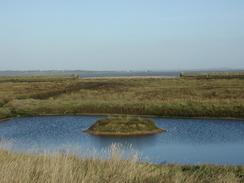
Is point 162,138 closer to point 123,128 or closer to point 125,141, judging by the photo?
point 125,141


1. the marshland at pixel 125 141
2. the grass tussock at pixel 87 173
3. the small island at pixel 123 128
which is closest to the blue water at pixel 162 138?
the marshland at pixel 125 141

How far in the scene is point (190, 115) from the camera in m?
46.4

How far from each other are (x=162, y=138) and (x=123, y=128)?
3.76m

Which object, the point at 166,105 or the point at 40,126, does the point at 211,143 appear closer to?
the point at 40,126

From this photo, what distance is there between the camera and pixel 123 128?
115ft

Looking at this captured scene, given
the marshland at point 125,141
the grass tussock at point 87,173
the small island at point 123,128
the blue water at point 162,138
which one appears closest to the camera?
the grass tussock at point 87,173

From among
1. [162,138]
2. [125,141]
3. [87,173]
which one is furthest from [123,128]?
[87,173]

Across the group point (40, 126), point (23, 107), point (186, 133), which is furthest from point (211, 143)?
point (23, 107)

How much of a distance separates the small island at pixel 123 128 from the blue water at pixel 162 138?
3.74 feet

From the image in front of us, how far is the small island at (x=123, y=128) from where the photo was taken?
114 ft

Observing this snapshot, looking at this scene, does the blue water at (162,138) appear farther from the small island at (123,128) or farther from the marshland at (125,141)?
the small island at (123,128)

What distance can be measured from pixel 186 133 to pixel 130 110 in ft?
49.0

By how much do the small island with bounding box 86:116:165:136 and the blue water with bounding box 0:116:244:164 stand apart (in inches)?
44.9

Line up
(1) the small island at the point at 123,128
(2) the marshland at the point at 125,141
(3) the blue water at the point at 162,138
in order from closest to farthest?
(2) the marshland at the point at 125,141 → (3) the blue water at the point at 162,138 → (1) the small island at the point at 123,128
